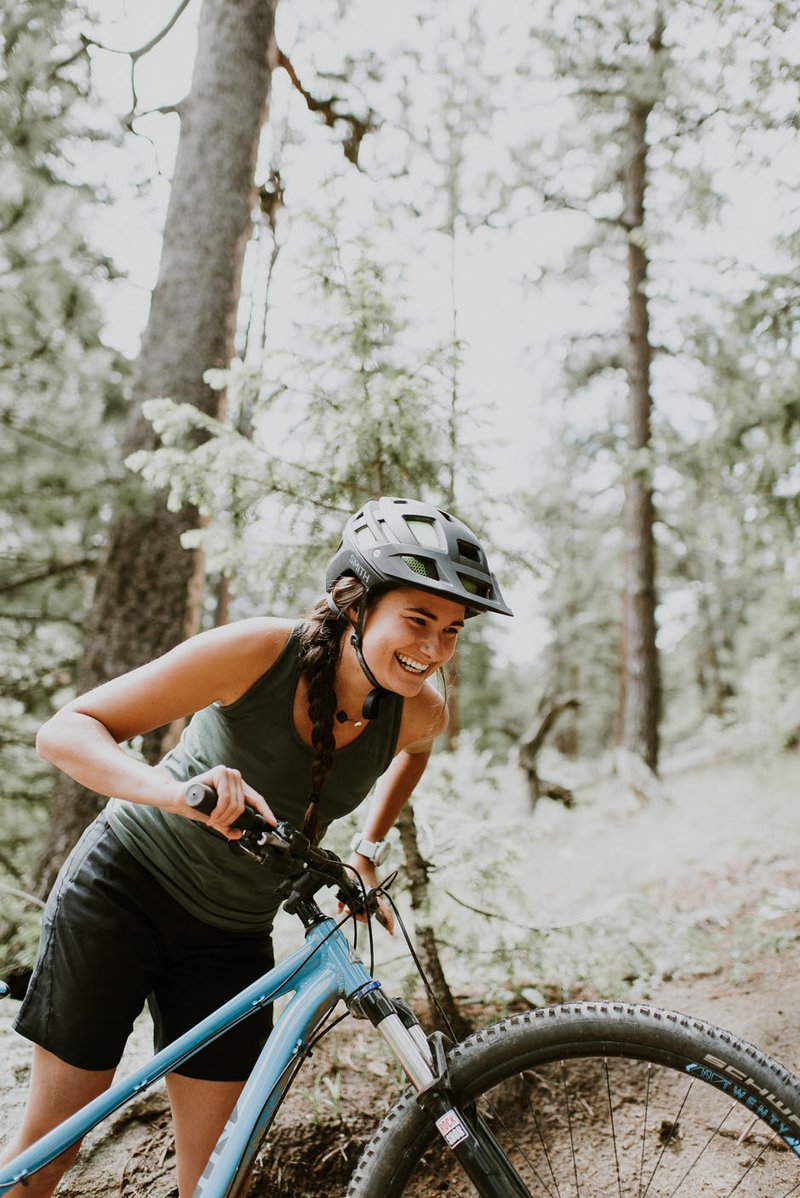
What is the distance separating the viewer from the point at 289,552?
374cm

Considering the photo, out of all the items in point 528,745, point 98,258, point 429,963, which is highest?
point 98,258

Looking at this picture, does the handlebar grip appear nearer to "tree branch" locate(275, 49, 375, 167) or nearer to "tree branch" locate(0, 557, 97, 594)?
"tree branch" locate(0, 557, 97, 594)

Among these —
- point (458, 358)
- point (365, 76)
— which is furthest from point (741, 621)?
point (458, 358)

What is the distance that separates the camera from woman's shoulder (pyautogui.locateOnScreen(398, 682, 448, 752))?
7.42ft

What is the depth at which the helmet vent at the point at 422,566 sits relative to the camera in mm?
1976

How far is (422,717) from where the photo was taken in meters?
2.30

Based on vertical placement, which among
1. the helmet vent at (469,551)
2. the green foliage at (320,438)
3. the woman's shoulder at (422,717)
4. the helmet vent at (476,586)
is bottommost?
the woman's shoulder at (422,717)

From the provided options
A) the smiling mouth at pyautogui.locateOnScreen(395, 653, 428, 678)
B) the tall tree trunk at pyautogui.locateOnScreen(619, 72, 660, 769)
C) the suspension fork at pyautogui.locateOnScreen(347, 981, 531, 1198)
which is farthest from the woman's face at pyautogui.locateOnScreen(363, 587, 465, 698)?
the tall tree trunk at pyautogui.locateOnScreen(619, 72, 660, 769)

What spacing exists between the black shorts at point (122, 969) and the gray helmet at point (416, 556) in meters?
1.07

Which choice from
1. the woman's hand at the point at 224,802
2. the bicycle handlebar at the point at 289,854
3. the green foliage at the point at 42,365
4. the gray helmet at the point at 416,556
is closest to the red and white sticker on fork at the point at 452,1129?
the bicycle handlebar at the point at 289,854

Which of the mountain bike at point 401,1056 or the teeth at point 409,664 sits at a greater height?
the teeth at point 409,664

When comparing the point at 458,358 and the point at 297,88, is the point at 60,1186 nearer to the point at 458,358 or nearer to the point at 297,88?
the point at 458,358

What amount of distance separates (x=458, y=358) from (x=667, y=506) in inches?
672

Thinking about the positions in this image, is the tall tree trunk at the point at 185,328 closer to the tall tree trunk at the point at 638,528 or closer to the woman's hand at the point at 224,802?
the woman's hand at the point at 224,802
